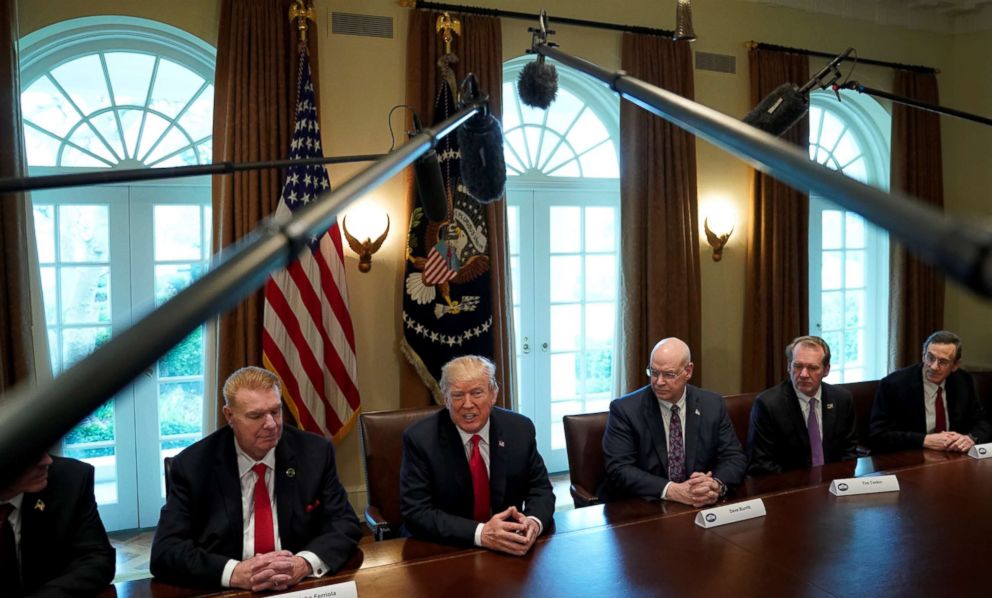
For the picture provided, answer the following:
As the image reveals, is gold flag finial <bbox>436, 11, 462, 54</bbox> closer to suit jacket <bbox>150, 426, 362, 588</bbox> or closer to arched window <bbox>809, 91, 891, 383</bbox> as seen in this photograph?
suit jacket <bbox>150, 426, 362, 588</bbox>

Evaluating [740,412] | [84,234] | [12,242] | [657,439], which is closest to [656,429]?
[657,439]

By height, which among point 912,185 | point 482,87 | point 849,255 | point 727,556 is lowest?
point 727,556

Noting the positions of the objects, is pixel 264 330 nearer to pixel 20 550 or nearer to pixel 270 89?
pixel 270 89

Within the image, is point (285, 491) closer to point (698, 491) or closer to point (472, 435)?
point (472, 435)

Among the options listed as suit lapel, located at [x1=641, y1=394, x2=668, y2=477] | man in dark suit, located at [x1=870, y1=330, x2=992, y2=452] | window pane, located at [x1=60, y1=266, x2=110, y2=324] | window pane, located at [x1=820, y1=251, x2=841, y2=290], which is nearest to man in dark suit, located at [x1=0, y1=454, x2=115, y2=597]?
suit lapel, located at [x1=641, y1=394, x2=668, y2=477]

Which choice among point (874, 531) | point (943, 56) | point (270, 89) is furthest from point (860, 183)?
point (943, 56)

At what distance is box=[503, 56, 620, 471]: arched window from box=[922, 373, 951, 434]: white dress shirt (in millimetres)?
2017

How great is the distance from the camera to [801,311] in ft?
19.0

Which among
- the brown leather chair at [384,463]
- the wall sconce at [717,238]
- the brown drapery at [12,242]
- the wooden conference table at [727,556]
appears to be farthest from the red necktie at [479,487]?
the wall sconce at [717,238]

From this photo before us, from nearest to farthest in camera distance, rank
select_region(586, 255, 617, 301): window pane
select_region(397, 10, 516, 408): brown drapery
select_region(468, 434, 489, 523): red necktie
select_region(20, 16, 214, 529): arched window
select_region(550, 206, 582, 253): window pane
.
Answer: select_region(468, 434, 489, 523): red necktie
select_region(20, 16, 214, 529): arched window
select_region(397, 10, 516, 408): brown drapery
select_region(550, 206, 582, 253): window pane
select_region(586, 255, 617, 301): window pane

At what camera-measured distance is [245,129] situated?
4.17 metres

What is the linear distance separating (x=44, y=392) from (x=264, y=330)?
400 cm

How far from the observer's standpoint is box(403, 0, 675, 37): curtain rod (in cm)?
460

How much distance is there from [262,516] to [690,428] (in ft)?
5.82
